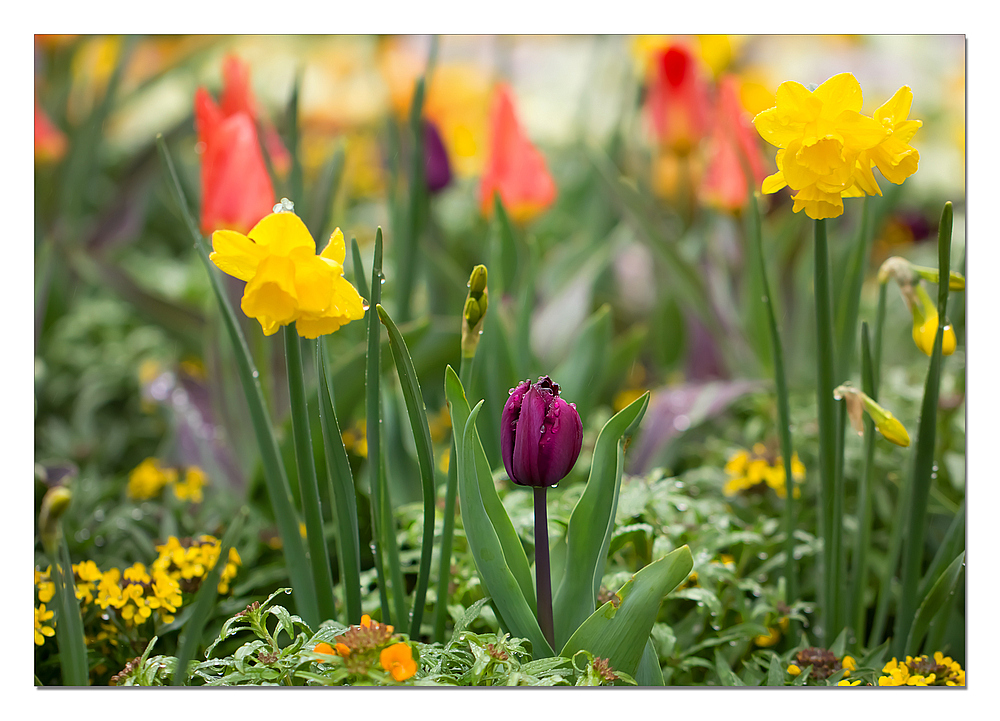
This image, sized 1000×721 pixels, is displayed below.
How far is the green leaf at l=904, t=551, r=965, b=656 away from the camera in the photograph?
70 cm

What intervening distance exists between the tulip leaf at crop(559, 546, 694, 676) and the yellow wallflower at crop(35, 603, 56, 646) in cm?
50

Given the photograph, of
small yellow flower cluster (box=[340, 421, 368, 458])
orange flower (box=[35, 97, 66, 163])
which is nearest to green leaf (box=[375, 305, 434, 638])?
small yellow flower cluster (box=[340, 421, 368, 458])

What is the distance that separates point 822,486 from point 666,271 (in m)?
0.52

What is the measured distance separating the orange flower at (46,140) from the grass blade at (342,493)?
989 millimetres

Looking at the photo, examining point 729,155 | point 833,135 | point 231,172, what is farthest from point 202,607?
point 729,155

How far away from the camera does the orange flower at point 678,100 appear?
Result: 1.22m

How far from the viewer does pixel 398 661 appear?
0.56m

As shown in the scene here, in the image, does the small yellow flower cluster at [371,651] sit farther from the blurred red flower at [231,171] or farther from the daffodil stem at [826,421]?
the blurred red flower at [231,171]

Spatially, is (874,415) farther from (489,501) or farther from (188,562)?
(188,562)

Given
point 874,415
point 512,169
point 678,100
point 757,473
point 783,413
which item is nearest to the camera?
point 874,415

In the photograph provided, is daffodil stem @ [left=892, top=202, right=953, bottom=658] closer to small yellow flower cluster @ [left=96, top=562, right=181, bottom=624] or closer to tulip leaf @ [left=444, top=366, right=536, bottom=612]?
tulip leaf @ [left=444, top=366, right=536, bottom=612]

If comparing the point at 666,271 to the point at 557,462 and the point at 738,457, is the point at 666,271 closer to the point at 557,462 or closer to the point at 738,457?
the point at 738,457

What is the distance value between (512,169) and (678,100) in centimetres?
36
